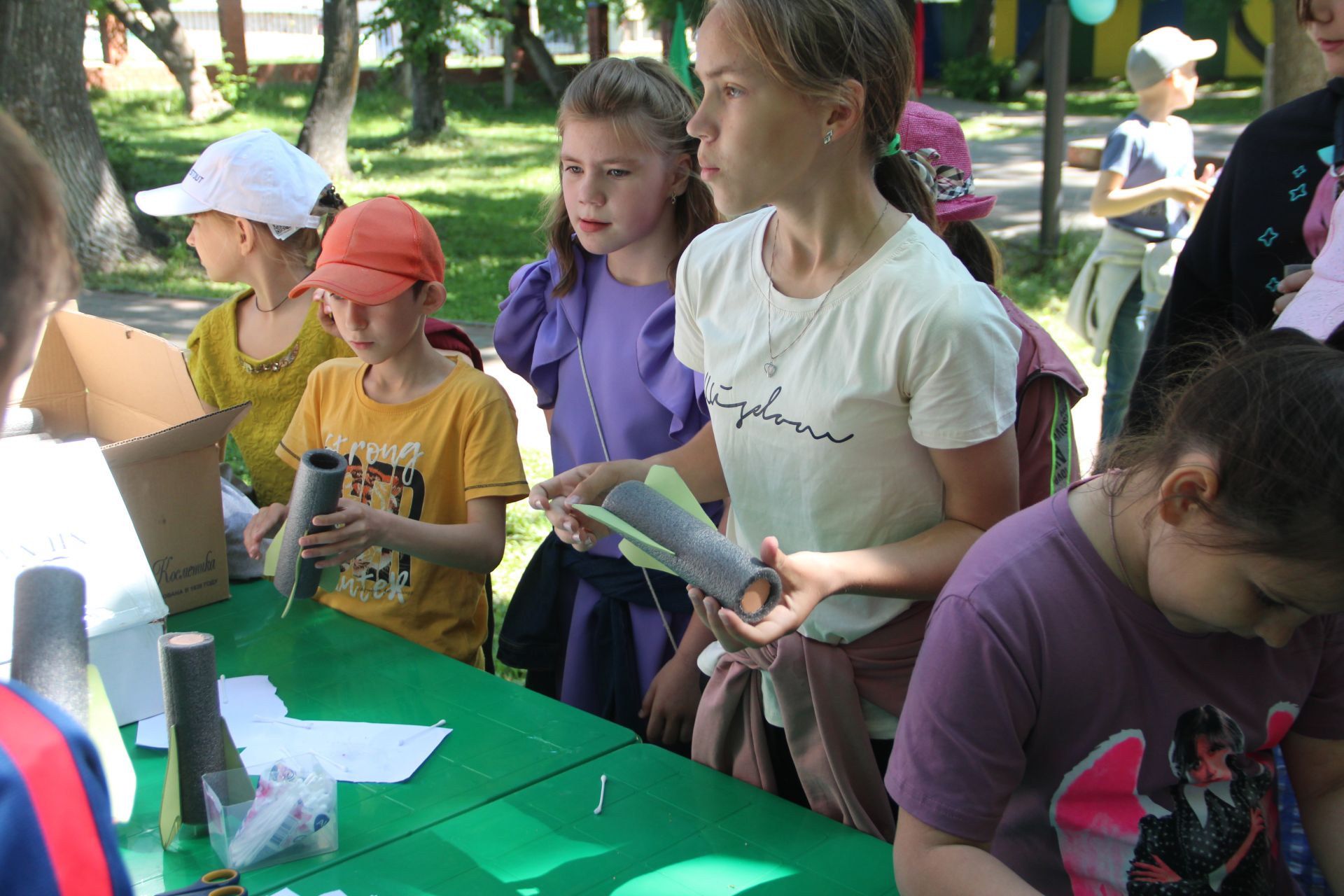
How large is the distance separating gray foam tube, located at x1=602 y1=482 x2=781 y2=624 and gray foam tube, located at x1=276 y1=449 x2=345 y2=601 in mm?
616

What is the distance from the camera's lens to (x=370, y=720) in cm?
182

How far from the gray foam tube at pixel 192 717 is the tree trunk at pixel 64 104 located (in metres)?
7.74

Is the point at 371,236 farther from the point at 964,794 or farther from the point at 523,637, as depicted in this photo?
the point at 964,794

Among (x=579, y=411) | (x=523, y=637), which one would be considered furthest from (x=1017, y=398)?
(x=523, y=637)

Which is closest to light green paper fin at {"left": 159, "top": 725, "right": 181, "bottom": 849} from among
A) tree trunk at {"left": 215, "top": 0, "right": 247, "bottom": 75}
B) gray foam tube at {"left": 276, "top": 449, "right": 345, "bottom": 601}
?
gray foam tube at {"left": 276, "top": 449, "right": 345, "bottom": 601}

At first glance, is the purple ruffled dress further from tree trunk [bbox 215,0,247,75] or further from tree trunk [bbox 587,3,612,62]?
tree trunk [bbox 215,0,247,75]

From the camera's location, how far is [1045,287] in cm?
843

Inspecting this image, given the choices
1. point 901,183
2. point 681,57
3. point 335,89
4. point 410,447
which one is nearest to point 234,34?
point 335,89

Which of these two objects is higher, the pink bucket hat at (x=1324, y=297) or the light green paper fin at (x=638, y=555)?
the pink bucket hat at (x=1324, y=297)

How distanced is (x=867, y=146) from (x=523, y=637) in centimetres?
125

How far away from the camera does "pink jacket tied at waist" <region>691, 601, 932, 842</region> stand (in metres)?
1.63

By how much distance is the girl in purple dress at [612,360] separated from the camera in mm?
2189

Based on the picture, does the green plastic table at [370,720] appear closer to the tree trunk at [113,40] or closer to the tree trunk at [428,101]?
the tree trunk at [428,101]

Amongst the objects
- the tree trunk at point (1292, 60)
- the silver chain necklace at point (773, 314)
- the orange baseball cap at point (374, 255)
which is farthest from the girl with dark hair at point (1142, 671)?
the tree trunk at point (1292, 60)
